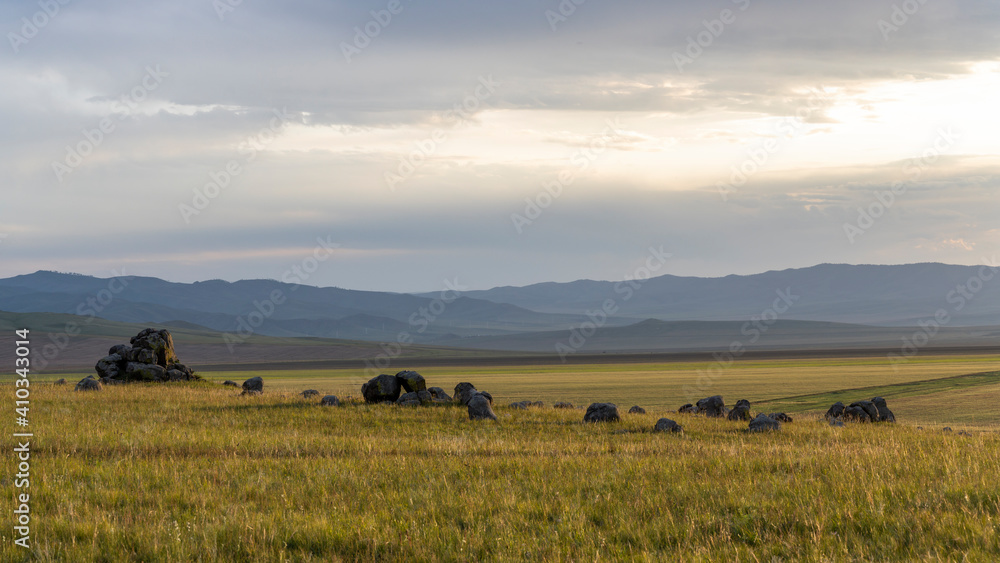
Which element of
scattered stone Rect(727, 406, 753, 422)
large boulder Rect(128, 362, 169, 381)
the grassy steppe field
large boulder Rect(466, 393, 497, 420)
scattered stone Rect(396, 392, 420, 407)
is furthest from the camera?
large boulder Rect(128, 362, 169, 381)

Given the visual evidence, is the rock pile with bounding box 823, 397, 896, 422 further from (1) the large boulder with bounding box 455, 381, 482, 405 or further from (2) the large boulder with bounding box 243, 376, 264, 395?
(2) the large boulder with bounding box 243, 376, 264, 395

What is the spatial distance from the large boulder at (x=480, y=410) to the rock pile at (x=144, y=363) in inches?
1039

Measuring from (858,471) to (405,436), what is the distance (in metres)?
12.4

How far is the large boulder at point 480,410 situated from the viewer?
26.8m

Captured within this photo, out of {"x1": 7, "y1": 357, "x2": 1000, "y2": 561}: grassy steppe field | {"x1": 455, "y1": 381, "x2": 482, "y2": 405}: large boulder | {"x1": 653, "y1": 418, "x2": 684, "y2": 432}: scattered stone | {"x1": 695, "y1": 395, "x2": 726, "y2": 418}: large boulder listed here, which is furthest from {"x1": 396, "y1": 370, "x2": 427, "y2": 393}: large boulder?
{"x1": 653, "y1": 418, "x2": 684, "y2": 432}: scattered stone

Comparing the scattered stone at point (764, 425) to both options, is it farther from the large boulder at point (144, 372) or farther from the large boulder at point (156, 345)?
the large boulder at point (156, 345)

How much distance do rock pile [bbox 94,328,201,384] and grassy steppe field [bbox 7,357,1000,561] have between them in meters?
24.4

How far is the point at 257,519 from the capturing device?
964cm

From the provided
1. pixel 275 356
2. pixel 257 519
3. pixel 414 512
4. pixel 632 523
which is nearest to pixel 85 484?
pixel 257 519

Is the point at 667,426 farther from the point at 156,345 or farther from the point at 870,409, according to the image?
the point at 156,345

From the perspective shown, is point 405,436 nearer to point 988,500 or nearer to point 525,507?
point 525,507

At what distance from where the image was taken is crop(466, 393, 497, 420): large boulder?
26828 millimetres

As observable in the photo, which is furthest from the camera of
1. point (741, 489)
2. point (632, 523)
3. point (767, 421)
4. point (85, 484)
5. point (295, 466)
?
point (767, 421)

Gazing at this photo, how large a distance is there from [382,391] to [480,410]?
751cm
